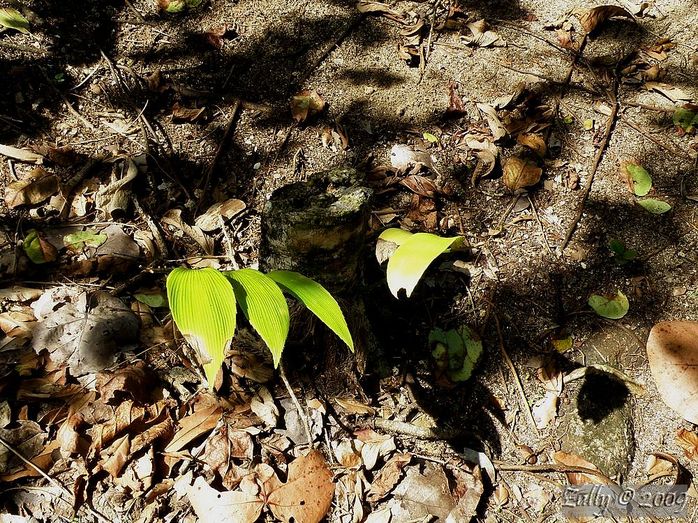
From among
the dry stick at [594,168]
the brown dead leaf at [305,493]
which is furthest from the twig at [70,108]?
the dry stick at [594,168]

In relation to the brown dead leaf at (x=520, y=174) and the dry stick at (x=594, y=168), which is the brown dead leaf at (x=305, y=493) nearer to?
the dry stick at (x=594, y=168)

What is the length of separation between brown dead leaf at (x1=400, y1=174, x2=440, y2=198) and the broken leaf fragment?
85 cm

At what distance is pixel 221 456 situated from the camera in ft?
5.91

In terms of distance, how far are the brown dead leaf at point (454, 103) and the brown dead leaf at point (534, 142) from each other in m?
0.30

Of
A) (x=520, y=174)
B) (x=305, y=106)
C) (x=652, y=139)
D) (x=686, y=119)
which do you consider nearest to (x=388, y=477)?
(x=520, y=174)

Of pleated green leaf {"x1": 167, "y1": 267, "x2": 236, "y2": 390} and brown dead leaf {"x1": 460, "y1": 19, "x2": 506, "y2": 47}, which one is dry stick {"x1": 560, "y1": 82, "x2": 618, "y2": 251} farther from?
pleated green leaf {"x1": 167, "y1": 267, "x2": 236, "y2": 390}

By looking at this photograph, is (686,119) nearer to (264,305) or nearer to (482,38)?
(482,38)

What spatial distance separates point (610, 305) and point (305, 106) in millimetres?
1596

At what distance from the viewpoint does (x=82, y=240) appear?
2230mm

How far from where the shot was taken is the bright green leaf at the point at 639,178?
243cm

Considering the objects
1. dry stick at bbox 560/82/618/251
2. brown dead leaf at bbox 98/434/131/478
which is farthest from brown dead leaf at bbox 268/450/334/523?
dry stick at bbox 560/82/618/251

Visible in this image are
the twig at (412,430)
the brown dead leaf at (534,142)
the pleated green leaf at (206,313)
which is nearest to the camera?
the pleated green leaf at (206,313)

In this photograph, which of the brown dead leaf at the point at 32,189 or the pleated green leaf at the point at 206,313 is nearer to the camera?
the pleated green leaf at the point at 206,313

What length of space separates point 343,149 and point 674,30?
1898 mm
